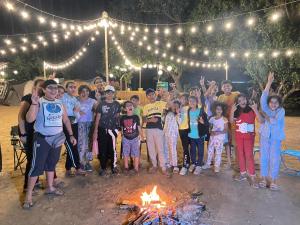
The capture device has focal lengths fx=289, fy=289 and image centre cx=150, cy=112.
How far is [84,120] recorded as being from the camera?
5.78 metres

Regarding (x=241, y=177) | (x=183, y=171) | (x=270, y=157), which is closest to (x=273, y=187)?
(x=270, y=157)

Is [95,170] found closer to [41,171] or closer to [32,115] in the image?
[41,171]

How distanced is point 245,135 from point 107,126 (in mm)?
2607

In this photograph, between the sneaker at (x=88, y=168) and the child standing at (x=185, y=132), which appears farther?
the sneaker at (x=88, y=168)

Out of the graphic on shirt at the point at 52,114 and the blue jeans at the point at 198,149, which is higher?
the graphic on shirt at the point at 52,114

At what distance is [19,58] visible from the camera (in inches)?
1105

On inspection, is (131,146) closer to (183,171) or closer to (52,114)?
(183,171)

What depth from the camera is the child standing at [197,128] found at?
19.0 ft

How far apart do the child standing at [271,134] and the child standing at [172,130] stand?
1.68 m

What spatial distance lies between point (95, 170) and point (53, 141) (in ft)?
6.10

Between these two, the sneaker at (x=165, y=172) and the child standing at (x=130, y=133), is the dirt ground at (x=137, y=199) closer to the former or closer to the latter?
the sneaker at (x=165, y=172)

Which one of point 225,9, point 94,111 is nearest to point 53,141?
point 94,111

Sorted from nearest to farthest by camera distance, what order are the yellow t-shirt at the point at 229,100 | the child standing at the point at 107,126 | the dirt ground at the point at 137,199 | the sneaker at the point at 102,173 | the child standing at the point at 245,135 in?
the dirt ground at the point at 137,199 → the child standing at the point at 245,135 → the child standing at the point at 107,126 → the sneaker at the point at 102,173 → the yellow t-shirt at the point at 229,100

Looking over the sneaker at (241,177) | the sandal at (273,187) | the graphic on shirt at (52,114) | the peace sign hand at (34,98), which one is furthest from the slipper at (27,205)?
the sandal at (273,187)
